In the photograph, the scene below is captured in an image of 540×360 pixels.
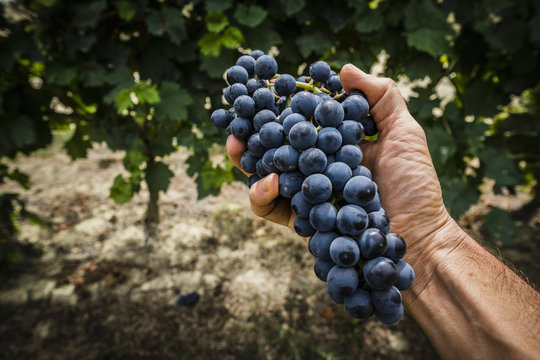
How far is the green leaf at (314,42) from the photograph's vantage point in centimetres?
222

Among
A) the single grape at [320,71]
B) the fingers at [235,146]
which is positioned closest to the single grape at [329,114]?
the single grape at [320,71]

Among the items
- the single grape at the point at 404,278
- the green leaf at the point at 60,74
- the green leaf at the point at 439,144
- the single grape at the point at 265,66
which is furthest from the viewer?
the green leaf at the point at 439,144

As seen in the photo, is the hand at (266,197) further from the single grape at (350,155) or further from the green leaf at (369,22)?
the green leaf at (369,22)

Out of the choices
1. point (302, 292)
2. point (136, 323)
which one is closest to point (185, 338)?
point (136, 323)

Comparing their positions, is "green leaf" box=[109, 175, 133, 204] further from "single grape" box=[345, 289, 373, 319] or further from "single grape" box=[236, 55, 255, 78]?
"single grape" box=[345, 289, 373, 319]

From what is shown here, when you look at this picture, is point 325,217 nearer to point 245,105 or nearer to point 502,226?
point 245,105

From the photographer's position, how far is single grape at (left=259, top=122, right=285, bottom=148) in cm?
111

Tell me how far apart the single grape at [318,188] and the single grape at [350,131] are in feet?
0.67

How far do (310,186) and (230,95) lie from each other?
606 millimetres

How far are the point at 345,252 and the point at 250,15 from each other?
6.04 ft

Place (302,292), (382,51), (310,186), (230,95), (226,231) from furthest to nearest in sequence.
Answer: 1. (226,231)
2. (302,292)
3. (382,51)
4. (230,95)
5. (310,186)

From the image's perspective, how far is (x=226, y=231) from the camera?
3768 mm

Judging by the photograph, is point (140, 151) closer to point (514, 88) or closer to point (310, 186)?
point (310, 186)

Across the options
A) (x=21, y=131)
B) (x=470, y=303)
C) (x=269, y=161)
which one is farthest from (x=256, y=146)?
(x=21, y=131)
